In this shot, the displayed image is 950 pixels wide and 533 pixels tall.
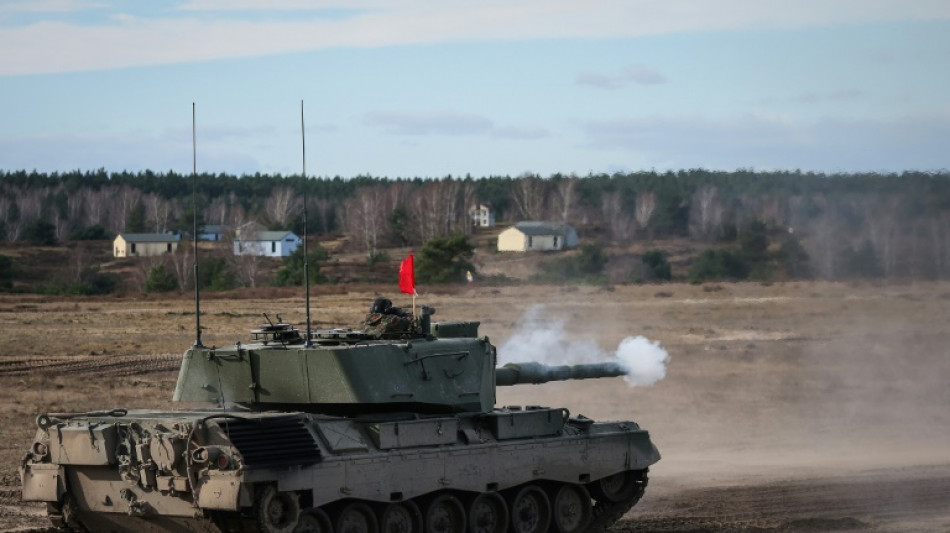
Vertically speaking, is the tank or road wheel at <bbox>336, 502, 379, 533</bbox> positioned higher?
the tank

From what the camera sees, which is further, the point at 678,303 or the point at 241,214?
the point at 241,214

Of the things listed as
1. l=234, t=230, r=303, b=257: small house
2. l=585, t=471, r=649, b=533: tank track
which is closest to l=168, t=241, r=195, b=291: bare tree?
l=234, t=230, r=303, b=257: small house

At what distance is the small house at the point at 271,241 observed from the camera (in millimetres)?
86912

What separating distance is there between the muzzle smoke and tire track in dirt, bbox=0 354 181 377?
9.20m

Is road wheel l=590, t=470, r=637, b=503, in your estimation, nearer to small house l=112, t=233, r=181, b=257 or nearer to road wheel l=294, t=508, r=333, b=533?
road wheel l=294, t=508, r=333, b=533

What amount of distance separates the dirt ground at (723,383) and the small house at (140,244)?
43.0 meters

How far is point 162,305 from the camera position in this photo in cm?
5625

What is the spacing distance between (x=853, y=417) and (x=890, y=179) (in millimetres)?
6223

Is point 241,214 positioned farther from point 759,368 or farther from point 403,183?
point 759,368

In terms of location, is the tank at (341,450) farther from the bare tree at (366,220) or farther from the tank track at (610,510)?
the bare tree at (366,220)

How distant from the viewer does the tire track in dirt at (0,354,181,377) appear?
39750 mm

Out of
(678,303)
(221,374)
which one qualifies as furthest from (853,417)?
(221,374)

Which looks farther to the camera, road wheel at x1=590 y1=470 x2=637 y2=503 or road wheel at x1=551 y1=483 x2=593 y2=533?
road wheel at x1=590 y1=470 x2=637 y2=503

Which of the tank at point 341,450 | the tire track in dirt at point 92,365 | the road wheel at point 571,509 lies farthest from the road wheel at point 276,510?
the tire track in dirt at point 92,365
